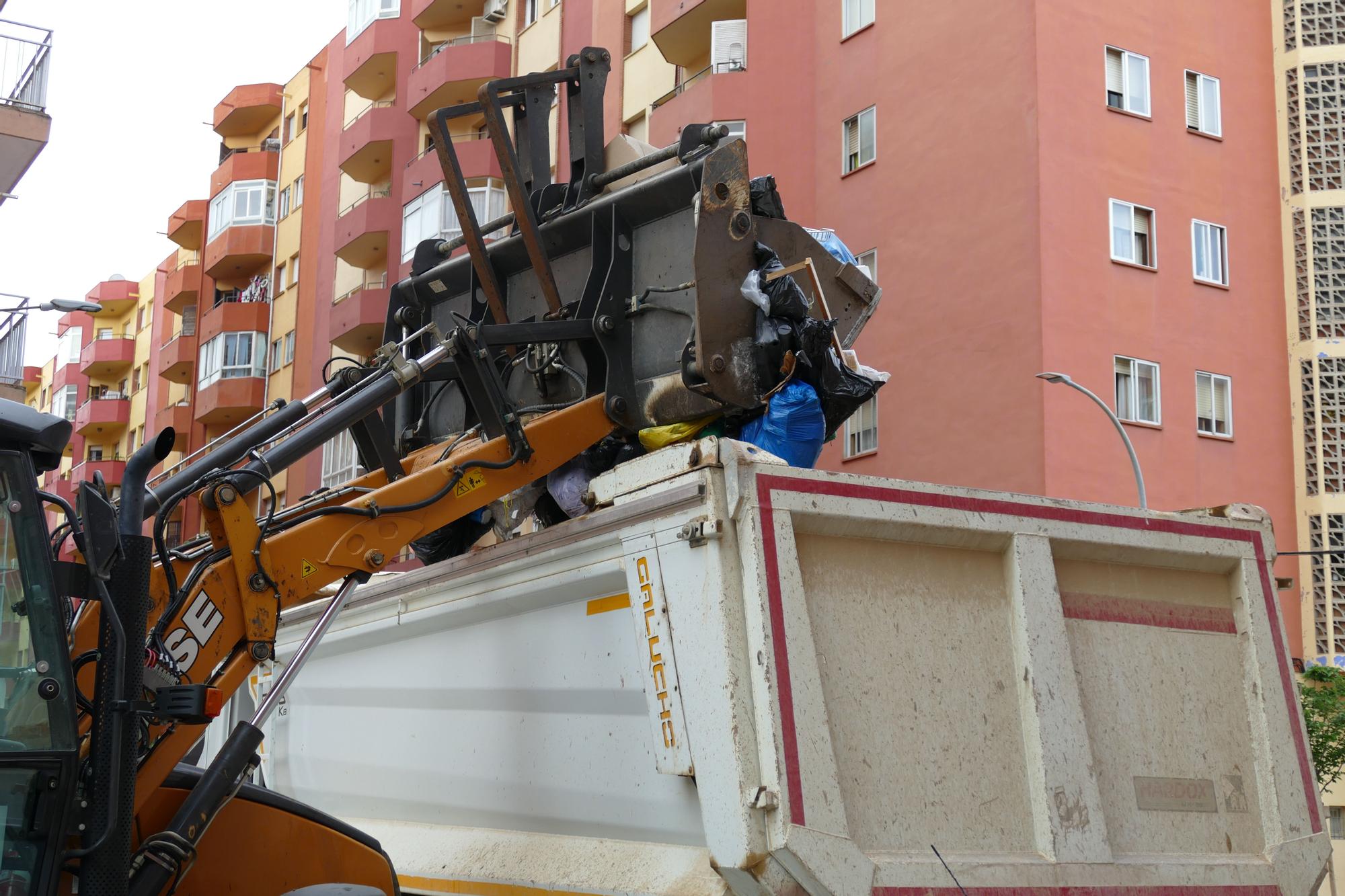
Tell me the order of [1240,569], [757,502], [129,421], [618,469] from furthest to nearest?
[129,421], [1240,569], [618,469], [757,502]

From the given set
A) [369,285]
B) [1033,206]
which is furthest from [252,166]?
[1033,206]

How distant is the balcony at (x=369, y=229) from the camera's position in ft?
102

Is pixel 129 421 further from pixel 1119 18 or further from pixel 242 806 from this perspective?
pixel 242 806

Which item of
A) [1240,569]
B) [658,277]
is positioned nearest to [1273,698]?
[1240,569]

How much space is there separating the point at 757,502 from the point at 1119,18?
18379 millimetres

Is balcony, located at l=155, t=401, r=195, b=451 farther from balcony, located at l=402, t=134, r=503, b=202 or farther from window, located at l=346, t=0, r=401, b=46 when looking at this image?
balcony, located at l=402, t=134, r=503, b=202

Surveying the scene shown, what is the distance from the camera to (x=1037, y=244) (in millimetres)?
18297

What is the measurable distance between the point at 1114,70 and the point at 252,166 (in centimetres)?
2674

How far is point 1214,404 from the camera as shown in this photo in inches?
782

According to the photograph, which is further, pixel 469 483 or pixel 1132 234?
pixel 1132 234

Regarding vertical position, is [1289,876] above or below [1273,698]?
below

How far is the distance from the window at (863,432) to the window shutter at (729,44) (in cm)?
547

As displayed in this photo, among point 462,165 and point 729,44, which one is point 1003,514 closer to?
point 729,44

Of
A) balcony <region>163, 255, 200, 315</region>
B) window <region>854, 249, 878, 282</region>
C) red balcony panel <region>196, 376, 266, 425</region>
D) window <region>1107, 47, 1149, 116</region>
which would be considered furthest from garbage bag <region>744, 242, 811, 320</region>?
balcony <region>163, 255, 200, 315</region>
